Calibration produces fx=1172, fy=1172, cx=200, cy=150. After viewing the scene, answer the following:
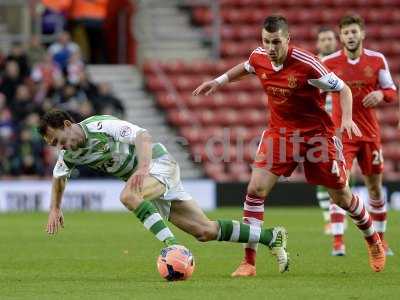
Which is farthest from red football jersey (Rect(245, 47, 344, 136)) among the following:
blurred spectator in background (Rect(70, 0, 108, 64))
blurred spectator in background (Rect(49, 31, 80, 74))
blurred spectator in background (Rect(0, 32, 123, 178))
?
blurred spectator in background (Rect(70, 0, 108, 64))

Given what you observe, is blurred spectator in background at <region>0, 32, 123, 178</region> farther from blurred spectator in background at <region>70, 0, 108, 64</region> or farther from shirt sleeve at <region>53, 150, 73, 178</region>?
shirt sleeve at <region>53, 150, 73, 178</region>

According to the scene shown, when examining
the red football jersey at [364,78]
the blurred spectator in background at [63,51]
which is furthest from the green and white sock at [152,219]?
the blurred spectator in background at [63,51]

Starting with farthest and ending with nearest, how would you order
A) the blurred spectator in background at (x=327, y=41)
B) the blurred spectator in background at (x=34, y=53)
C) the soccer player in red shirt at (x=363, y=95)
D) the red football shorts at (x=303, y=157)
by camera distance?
the blurred spectator in background at (x=34, y=53) → the blurred spectator in background at (x=327, y=41) → the soccer player in red shirt at (x=363, y=95) → the red football shorts at (x=303, y=157)

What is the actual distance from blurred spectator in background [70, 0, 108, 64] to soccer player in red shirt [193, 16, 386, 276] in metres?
13.4

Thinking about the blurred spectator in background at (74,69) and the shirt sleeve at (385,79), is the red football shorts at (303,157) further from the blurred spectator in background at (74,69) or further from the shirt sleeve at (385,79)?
the blurred spectator in background at (74,69)

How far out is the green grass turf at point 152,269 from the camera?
8312 mm

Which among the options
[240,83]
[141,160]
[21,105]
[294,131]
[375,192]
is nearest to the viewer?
[141,160]

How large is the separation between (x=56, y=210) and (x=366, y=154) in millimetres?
3506

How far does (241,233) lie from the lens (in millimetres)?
9422

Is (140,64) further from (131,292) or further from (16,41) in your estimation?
(131,292)

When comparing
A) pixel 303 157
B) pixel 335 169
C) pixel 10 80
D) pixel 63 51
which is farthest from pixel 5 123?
pixel 335 169

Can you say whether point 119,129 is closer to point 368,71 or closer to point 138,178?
point 138,178

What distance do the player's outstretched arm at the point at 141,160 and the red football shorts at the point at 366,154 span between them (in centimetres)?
311

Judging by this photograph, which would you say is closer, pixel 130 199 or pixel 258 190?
pixel 130 199
